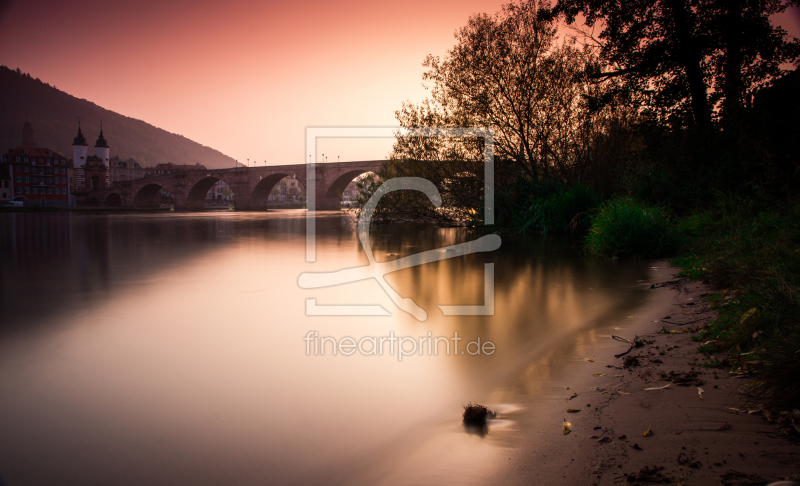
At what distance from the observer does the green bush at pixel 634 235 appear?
9.26 meters

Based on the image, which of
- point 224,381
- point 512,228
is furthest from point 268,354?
point 512,228

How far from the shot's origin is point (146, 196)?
8894 cm

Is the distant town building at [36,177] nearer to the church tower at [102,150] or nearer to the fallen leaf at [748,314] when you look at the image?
the church tower at [102,150]

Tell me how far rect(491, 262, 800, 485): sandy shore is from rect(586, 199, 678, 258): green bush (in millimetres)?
6406

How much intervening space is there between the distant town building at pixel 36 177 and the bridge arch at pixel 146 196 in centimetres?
1478

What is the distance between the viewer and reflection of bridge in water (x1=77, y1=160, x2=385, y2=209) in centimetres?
6844

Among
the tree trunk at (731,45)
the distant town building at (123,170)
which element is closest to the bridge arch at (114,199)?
the distant town building at (123,170)

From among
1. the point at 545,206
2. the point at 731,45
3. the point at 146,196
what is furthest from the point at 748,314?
the point at 146,196

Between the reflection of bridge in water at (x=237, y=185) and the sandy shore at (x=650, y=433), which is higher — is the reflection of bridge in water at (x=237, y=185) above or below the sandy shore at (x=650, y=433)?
above

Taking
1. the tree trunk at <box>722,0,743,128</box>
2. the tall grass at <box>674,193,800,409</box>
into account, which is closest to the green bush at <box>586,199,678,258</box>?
the tall grass at <box>674,193,800,409</box>

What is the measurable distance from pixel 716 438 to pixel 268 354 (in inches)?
124

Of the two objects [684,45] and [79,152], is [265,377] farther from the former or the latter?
[79,152]

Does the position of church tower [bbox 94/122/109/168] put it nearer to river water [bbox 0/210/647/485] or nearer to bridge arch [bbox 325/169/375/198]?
bridge arch [bbox 325/169/375/198]

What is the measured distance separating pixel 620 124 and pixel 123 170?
464 feet
